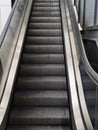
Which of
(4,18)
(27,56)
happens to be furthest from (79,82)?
(4,18)

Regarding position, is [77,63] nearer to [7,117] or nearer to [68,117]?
[68,117]

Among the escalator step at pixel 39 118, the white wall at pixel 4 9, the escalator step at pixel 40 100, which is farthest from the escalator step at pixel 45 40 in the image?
the white wall at pixel 4 9

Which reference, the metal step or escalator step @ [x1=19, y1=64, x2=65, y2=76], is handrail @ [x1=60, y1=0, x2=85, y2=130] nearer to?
escalator step @ [x1=19, y1=64, x2=65, y2=76]

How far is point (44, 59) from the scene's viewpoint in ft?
17.3

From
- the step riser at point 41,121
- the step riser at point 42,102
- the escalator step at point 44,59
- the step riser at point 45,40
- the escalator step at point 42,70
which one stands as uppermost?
the step riser at point 45,40

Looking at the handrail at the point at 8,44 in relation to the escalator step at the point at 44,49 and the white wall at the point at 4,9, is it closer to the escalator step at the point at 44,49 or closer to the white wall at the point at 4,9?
the escalator step at the point at 44,49

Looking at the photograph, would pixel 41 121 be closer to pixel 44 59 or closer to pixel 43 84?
pixel 43 84

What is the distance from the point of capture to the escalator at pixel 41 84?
12.8 feet

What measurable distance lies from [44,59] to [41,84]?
2.61ft

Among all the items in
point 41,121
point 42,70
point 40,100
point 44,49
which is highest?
point 44,49

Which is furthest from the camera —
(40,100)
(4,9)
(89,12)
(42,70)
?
(4,9)

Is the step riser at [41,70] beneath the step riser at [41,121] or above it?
above

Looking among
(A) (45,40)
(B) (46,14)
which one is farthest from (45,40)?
(B) (46,14)

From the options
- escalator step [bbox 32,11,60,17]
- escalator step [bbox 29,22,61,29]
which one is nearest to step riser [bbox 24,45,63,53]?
escalator step [bbox 29,22,61,29]
